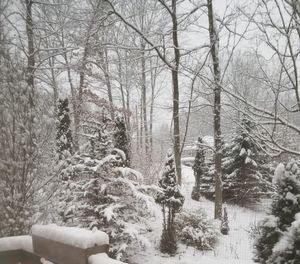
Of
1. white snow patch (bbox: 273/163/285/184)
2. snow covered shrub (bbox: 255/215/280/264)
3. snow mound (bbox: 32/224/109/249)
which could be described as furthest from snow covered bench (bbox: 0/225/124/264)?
white snow patch (bbox: 273/163/285/184)

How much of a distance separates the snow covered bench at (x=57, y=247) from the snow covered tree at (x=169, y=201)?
18.1 ft

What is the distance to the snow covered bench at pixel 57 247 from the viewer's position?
11.6 feet

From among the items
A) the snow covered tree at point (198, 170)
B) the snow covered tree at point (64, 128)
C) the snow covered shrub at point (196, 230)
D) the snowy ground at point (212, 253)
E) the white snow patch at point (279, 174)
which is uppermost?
the snow covered tree at point (64, 128)

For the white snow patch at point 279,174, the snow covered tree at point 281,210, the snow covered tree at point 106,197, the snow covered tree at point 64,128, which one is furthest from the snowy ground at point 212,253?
the white snow patch at point 279,174

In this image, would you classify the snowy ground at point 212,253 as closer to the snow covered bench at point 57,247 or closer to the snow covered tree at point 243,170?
the snow covered bench at point 57,247

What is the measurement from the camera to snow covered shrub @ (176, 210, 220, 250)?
34.2ft

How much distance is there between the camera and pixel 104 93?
2203cm

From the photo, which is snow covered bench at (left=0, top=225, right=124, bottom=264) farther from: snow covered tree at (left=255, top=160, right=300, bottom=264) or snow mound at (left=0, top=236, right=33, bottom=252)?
snow covered tree at (left=255, top=160, right=300, bottom=264)

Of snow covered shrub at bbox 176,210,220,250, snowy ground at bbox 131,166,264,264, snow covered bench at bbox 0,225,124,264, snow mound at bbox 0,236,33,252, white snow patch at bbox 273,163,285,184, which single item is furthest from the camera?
snow covered shrub at bbox 176,210,220,250

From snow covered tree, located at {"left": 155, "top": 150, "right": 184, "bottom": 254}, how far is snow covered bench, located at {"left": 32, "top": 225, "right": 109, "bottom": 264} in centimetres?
588

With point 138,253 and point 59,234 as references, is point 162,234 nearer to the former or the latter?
point 138,253

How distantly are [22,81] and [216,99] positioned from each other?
810 cm

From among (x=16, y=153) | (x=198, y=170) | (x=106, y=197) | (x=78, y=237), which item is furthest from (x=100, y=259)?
(x=198, y=170)

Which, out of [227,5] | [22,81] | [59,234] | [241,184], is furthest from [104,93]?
[59,234]
